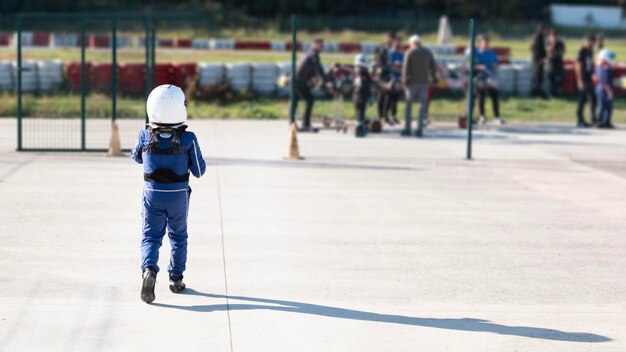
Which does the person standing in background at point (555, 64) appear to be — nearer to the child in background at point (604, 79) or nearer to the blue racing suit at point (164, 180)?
the child in background at point (604, 79)

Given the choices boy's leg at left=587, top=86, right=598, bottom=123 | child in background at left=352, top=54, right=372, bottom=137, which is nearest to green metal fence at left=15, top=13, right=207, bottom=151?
child in background at left=352, top=54, right=372, bottom=137

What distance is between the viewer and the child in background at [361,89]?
20281 millimetres

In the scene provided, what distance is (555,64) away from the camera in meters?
27.1

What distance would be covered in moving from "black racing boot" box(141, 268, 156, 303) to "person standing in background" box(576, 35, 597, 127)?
15.2 meters

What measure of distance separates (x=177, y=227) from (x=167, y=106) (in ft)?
3.30

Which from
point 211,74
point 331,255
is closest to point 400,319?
point 331,255

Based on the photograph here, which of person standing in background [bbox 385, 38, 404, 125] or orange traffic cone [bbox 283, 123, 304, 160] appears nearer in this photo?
orange traffic cone [bbox 283, 123, 304, 160]

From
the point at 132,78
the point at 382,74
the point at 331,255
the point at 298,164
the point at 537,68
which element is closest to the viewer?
the point at 331,255

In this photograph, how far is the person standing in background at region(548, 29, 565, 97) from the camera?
26891mm

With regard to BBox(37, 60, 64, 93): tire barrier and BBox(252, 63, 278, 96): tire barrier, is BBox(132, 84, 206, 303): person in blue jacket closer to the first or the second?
BBox(37, 60, 64, 93): tire barrier

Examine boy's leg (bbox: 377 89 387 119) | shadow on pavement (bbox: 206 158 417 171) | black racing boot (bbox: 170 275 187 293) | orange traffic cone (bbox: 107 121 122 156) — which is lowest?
black racing boot (bbox: 170 275 187 293)

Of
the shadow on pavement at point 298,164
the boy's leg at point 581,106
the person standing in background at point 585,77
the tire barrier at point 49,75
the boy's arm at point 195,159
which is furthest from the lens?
the tire barrier at point 49,75

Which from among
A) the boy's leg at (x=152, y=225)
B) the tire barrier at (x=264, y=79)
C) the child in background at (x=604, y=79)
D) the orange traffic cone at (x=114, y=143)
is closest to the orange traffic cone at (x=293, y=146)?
the orange traffic cone at (x=114, y=143)

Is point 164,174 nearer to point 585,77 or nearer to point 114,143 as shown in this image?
point 114,143
